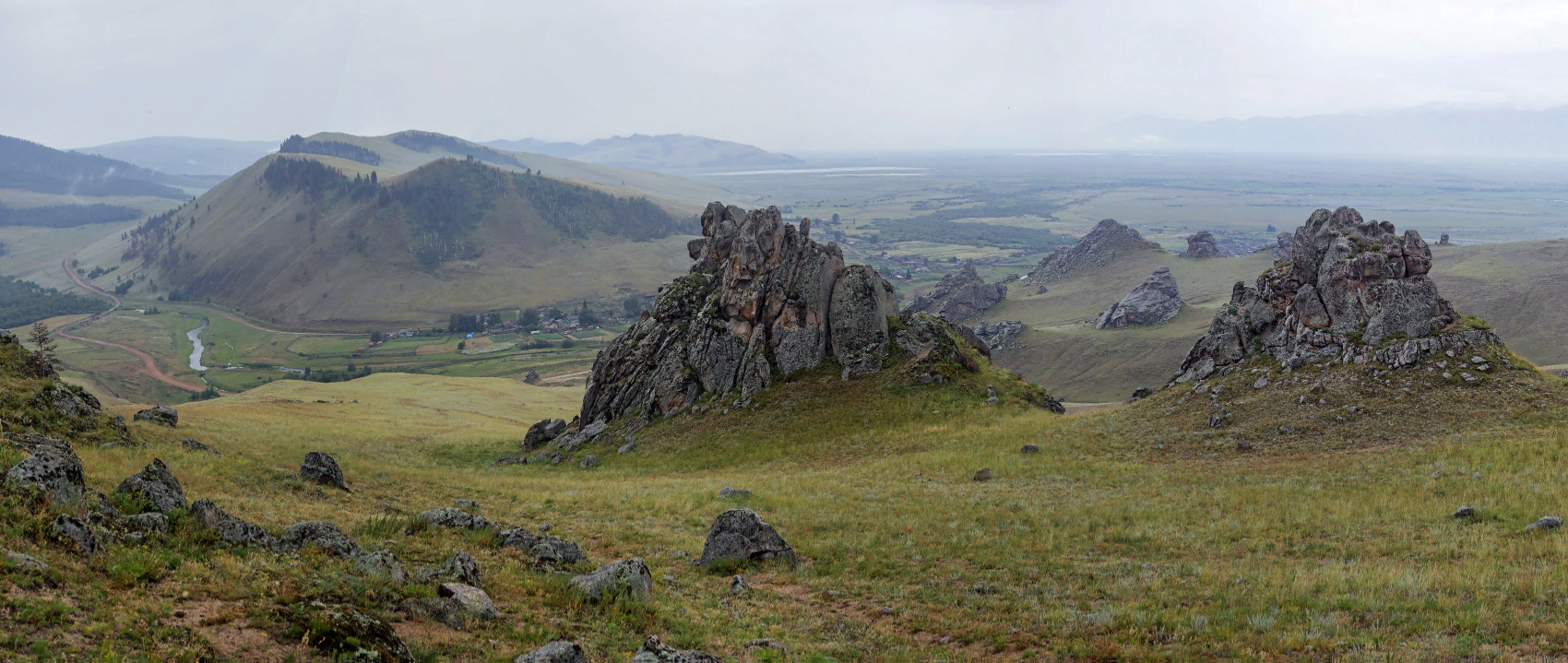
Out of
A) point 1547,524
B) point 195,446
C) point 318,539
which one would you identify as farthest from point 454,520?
point 1547,524

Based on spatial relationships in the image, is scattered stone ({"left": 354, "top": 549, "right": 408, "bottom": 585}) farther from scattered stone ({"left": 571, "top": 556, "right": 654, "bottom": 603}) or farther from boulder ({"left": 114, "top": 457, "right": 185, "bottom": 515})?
boulder ({"left": 114, "top": 457, "right": 185, "bottom": 515})

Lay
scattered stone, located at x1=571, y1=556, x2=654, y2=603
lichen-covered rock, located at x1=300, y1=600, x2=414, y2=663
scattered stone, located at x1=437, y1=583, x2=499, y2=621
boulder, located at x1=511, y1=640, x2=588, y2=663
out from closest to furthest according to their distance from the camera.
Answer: lichen-covered rock, located at x1=300, y1=600, x2=414, y2=663 < boulder, located at x1=511, y1=640, x2=588, y2=663 < scattered stone, located at x1=437, y1=583, x2=499, y2=621 < scattered stone, located at x1=571, y1=556, x2=654, y2=603

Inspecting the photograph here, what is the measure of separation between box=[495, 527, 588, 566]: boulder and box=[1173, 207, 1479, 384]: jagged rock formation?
4197 centimetres

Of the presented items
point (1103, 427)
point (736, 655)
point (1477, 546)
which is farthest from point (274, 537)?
point (1103, 427)

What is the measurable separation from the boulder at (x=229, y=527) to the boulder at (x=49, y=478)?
2.25 metres

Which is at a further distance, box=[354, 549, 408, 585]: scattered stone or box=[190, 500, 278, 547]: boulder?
box=[190, 500, 278, 547]: boulder

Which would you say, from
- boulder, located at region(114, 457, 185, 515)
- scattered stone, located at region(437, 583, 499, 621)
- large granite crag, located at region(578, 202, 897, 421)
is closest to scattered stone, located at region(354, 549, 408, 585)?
scattered stone, located at region(437, 583, 499, 621)

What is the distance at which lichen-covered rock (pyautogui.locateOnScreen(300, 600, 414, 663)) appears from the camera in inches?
493

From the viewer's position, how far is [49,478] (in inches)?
658

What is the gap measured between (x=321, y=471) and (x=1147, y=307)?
458 ft

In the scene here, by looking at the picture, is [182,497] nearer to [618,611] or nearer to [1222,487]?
[618,611]

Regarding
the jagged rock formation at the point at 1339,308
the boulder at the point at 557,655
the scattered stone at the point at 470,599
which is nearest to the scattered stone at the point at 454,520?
the scattered stone at the point at 470,599

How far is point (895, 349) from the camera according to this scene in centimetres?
5606

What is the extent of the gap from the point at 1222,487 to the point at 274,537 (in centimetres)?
3209
